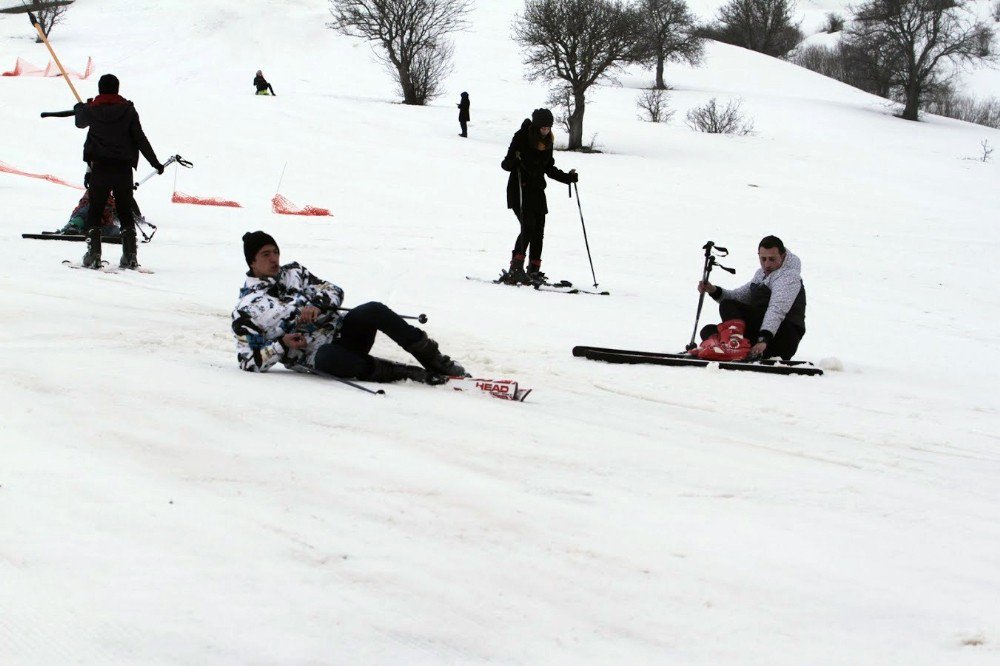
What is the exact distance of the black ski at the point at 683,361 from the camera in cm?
729

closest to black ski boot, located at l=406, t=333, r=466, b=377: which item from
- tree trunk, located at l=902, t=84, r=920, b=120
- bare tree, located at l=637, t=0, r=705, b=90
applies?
bare tree, located at l=637, t=0, r=705, b=90

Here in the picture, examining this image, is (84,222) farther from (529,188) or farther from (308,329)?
(308,329)

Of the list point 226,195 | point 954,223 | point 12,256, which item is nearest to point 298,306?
point 12,256

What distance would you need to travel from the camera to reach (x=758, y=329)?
25.2 feet

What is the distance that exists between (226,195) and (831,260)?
9946 millimetres

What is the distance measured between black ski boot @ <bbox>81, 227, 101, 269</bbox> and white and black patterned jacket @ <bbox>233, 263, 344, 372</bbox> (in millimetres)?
4549

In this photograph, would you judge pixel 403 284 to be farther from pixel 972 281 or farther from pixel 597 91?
pixel 597 91

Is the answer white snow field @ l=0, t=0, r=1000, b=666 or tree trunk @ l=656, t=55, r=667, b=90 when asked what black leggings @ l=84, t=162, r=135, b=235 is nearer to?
white snow field @ l=0, t=0, r=1000, b=666

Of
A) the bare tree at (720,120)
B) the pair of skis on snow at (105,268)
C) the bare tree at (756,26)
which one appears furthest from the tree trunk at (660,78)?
the pair of skis on snow at (105,268)

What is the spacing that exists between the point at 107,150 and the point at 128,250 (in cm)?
99

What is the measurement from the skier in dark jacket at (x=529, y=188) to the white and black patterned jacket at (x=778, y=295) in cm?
369

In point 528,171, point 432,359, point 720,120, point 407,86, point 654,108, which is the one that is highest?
point 654,108

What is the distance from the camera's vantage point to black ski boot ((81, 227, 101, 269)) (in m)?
9.99

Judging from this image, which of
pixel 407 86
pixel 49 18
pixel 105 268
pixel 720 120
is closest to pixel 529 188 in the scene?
pixel 105 268
